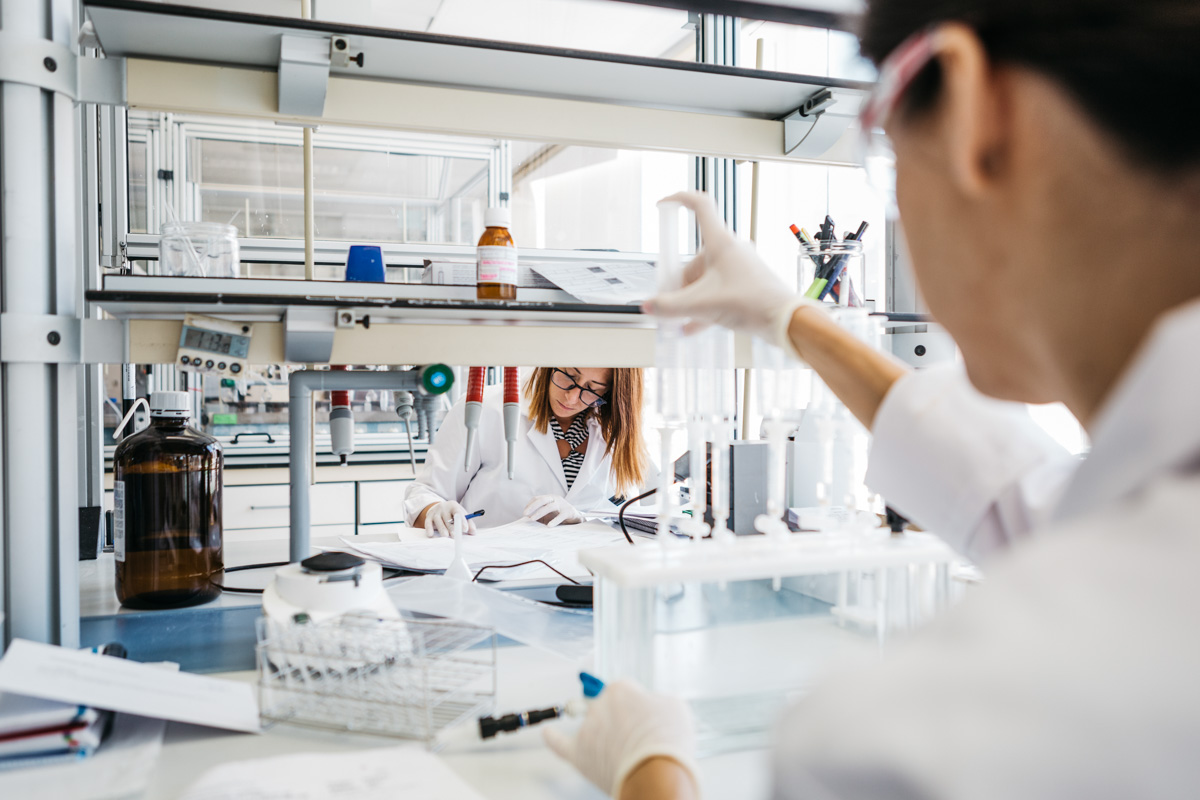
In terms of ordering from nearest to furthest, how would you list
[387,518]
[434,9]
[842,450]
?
1. [842,450]
2. [387,518]
3. [434,9]

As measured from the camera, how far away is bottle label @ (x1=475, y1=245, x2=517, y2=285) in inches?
A: 45.5

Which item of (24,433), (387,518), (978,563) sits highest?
(24,433)

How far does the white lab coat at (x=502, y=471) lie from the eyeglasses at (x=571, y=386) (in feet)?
0.28

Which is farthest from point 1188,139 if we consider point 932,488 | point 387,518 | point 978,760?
point 387,518

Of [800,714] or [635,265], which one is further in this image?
[635,265]

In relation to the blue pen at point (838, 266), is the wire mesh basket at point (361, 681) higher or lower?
lower

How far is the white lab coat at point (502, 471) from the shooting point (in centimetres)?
232

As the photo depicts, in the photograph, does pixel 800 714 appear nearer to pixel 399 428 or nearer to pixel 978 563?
pixel 978 563

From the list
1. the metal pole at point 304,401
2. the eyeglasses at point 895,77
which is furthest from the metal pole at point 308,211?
the eyeglasses at point 895,77

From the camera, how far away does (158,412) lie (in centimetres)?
115

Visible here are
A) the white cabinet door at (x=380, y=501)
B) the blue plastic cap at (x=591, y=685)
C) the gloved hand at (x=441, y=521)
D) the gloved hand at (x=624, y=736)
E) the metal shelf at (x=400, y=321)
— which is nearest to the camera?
the gloved hand at (x=624, y=736)

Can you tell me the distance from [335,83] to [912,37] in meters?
0.86

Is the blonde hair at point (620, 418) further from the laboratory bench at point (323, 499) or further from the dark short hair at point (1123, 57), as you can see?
the dark short hair at point (1123, 57)

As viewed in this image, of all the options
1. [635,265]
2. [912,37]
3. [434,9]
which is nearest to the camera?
[912,37]
